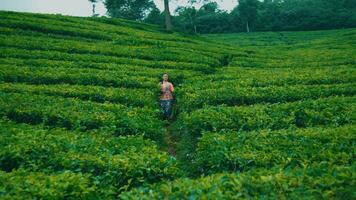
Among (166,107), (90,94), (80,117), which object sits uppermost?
(90,94)

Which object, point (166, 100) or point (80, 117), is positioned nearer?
point (80, 117)

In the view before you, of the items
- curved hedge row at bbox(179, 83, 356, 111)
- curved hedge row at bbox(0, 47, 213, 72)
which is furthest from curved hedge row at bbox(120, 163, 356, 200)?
curved hedge row at bbox(0, 47, 213, 72)

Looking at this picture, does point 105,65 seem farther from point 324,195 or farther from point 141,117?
point 324,195

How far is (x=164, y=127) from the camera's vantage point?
18016 millimetres

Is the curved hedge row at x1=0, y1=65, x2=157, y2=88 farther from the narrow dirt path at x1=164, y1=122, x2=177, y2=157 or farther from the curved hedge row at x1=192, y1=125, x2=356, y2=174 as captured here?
the curved hedge row at x1=192, y1=125, x2=356, y2=174

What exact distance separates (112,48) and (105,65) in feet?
19.2

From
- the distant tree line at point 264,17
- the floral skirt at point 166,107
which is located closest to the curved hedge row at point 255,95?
the floral skirt at point 166,107

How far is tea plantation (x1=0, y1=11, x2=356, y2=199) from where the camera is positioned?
834cm

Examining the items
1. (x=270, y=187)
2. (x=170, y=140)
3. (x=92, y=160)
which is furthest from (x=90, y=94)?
(x=270, y=187)

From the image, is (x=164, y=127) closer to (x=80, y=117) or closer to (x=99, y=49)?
(x=80, y=117)

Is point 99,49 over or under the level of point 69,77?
over

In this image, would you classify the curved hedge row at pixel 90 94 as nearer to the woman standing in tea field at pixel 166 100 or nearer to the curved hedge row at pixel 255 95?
the woman standing in tea field at pixel 166 100

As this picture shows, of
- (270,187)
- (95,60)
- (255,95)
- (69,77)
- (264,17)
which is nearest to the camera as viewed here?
(270,187)

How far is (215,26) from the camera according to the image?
83188 mm
